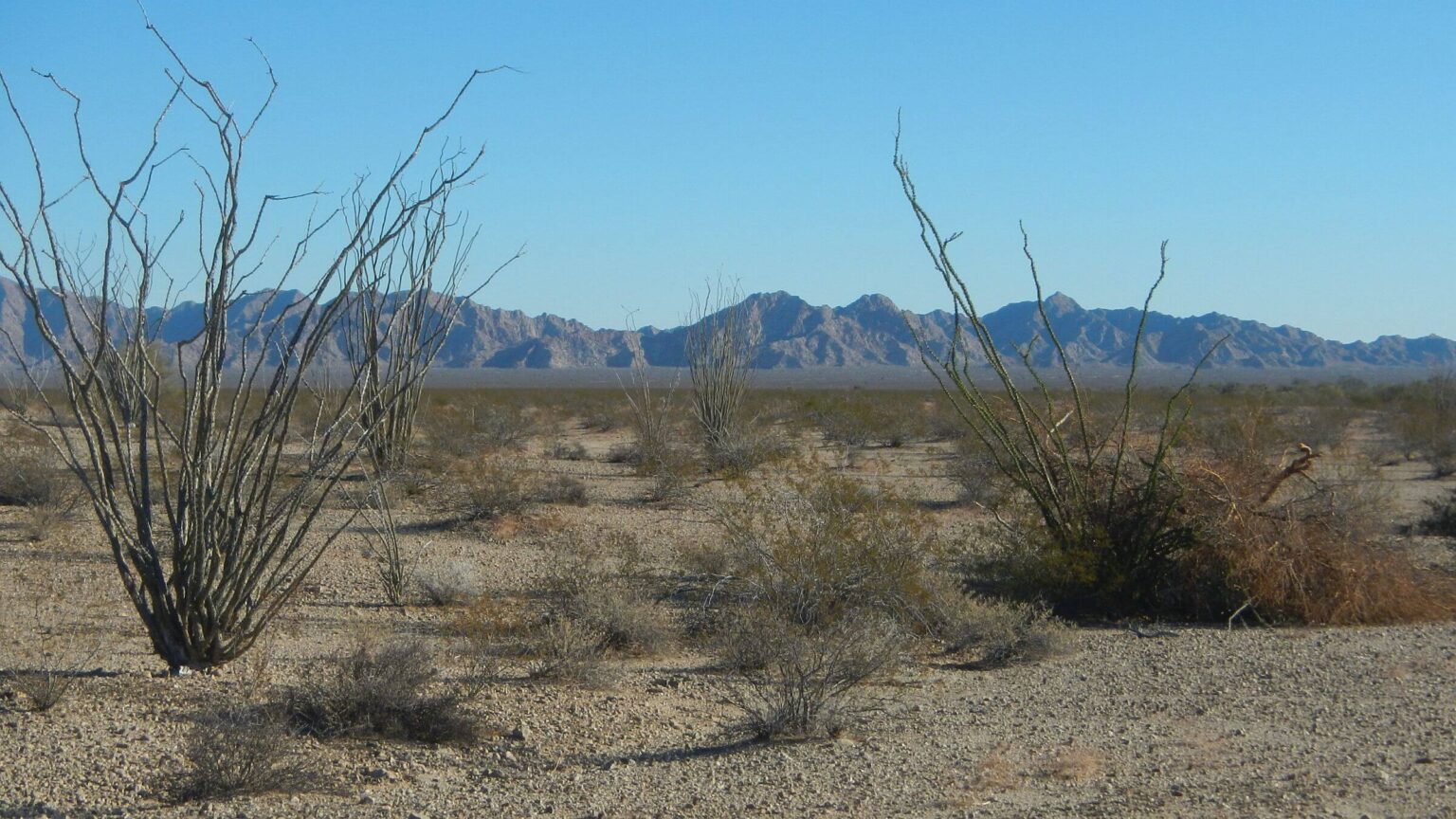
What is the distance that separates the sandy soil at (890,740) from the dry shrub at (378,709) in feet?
0.42

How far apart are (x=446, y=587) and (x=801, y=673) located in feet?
18.2

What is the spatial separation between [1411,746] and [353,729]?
5.50 meters

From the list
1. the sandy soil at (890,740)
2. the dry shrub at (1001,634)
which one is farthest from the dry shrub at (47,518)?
the dry shrub at (1001,634)

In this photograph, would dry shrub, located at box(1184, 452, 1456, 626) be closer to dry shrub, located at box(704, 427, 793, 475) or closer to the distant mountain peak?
dry shrub, located at box(704, 427, 793, 475)

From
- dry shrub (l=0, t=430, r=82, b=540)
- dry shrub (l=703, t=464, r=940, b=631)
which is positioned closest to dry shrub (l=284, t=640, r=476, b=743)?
dry shrub (l=703, t=464, r=940, b=631)

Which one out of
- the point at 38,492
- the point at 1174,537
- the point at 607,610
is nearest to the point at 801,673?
the point at 607,610

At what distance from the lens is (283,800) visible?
589 cm

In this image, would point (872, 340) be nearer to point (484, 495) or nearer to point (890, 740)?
point (484, 495)

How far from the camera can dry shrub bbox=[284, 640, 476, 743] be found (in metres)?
6.96

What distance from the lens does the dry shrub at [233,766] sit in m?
5.79

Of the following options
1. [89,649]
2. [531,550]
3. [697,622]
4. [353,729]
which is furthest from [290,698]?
[531,550]

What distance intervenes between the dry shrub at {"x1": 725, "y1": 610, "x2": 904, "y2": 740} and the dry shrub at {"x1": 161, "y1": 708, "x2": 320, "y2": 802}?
7.97 ft

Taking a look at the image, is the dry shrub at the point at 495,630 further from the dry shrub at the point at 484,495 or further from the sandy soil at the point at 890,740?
the dry shrub at the point at 484,495

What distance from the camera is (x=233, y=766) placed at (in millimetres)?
5824
